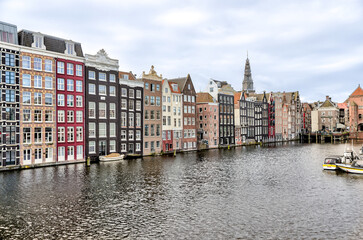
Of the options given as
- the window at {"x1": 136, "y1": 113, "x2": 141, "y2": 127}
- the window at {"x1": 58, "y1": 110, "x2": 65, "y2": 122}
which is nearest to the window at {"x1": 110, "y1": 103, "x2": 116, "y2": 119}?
the window at {"x1": 136, "y1": 113, "x2": 141, "y2": 127}

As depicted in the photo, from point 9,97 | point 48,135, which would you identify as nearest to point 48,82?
point 9,97

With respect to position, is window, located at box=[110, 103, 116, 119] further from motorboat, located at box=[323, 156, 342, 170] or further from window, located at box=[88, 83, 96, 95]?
motorboat, located at box=[323, 156, 342, 170]

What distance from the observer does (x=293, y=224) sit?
24.9 m

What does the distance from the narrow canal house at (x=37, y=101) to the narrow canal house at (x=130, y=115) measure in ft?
55.3

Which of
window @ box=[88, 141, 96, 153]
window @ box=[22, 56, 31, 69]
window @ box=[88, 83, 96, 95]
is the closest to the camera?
window @ box=[22, 56, 31, 69]

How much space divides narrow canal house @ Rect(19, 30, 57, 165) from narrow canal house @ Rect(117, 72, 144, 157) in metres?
16.8

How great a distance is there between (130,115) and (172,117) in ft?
53.5

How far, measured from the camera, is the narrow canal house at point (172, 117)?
86.5 m

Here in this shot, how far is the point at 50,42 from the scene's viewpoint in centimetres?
6141

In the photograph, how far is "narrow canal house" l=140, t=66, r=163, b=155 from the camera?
3157 inches

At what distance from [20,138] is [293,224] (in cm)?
4884

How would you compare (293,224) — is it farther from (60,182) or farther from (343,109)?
(343,109)

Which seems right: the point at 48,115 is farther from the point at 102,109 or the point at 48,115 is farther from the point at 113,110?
the point at 113,110

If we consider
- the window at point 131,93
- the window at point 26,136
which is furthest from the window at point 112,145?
the window at point 26,136
